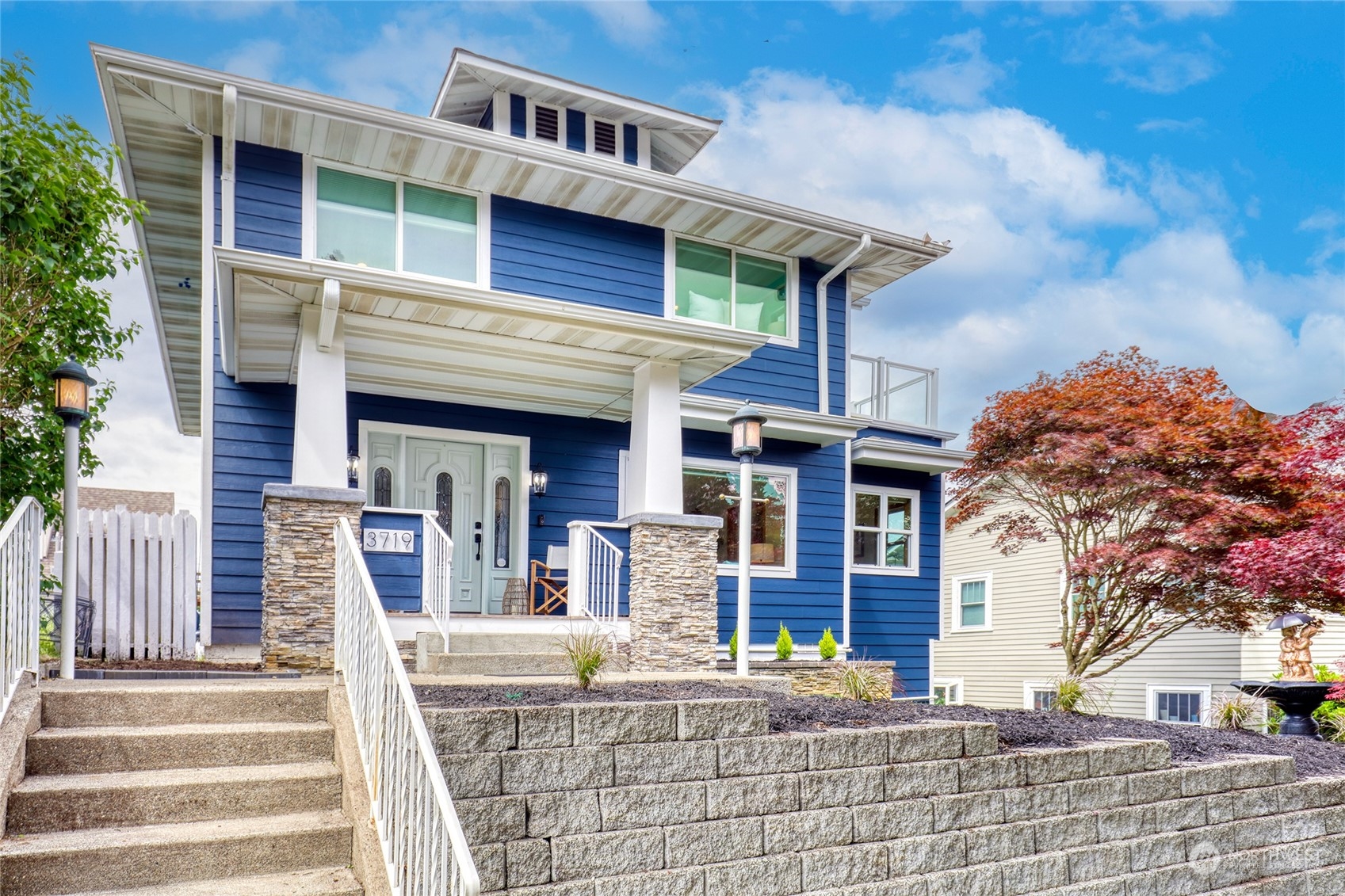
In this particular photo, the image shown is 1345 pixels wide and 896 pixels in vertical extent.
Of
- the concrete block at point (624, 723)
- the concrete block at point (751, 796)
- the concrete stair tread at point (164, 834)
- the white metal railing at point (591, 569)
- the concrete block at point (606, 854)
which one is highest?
the white metal railing at point (591, 569)

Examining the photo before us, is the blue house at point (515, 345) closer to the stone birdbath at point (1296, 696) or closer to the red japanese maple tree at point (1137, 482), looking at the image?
the red japanese maple tree at point (1137, 482)

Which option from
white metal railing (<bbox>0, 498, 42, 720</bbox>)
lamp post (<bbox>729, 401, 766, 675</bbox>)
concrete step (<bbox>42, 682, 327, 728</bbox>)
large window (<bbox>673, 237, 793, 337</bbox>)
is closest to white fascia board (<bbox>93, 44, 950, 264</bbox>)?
large window (<bbox>673, 237, 793, 337</bbox>)

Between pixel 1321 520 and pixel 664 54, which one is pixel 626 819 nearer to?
pixel 1321 520

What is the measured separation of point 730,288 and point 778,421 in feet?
5.76

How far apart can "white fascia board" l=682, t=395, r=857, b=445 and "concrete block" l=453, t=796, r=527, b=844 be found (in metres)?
6.71

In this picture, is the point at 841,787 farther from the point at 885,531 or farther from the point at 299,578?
the point at 885,531

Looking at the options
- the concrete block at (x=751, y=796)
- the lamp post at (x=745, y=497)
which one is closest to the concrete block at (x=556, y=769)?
the concrete block at (x=751, y=796)

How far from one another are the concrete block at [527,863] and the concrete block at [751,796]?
0.74m

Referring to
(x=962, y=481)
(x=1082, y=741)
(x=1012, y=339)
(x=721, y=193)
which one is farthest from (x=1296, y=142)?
(x=1082, y=741)

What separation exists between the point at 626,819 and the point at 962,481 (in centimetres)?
953

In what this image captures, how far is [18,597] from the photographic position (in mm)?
4246

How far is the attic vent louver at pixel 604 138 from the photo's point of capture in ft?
36.7

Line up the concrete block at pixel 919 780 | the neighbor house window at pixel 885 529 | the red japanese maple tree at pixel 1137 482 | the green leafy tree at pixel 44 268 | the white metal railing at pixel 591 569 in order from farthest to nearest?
the neighbor house window at pixel 885 529, the red japanese maple tree at pixel 1137 482, the white metal railing at pixel 591 569, the green leafy tree at pixel 44 268, the concrete block at pixel 919 780

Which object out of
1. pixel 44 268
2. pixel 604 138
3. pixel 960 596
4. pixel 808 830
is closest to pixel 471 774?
pixel 808 830
